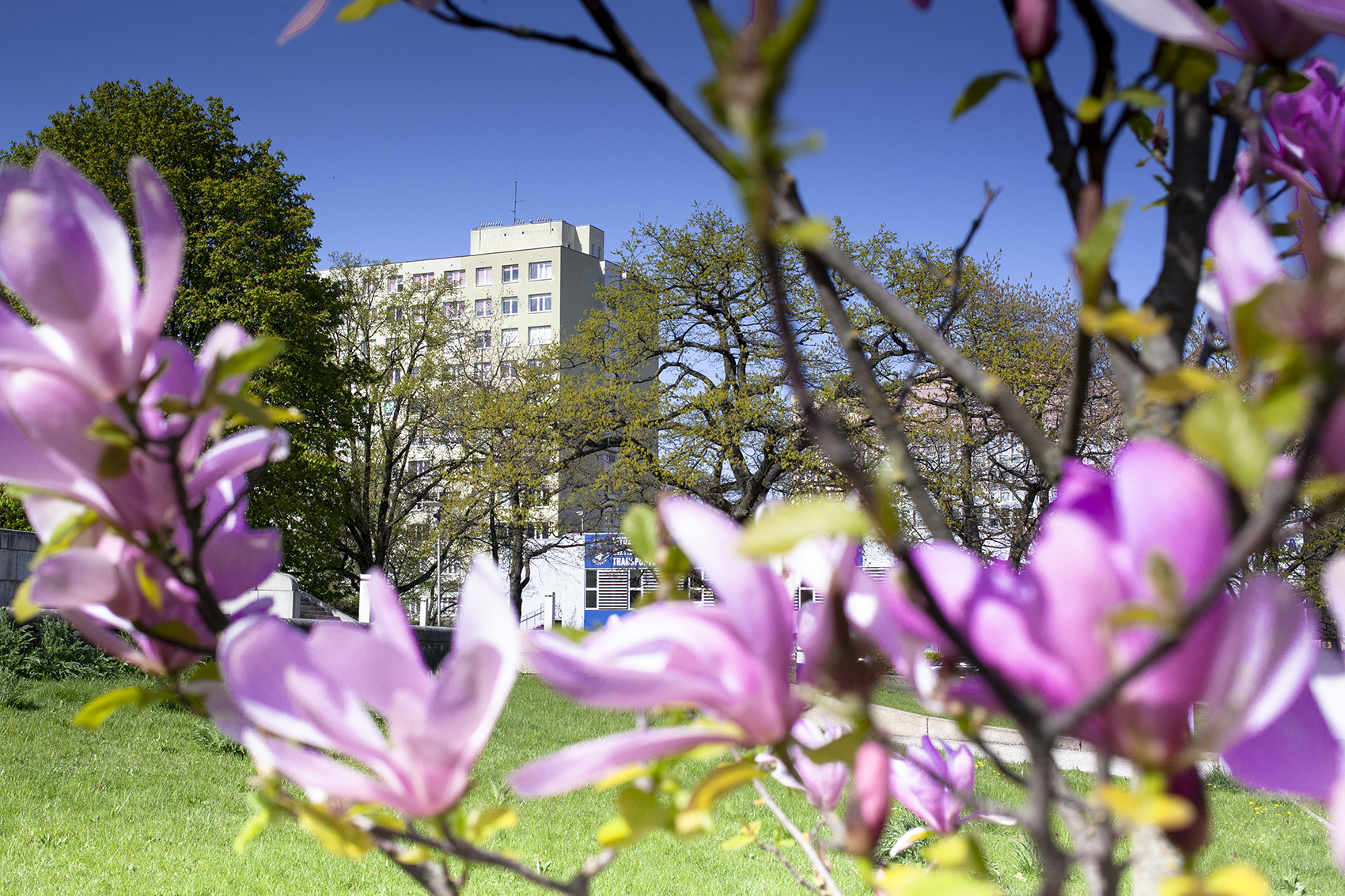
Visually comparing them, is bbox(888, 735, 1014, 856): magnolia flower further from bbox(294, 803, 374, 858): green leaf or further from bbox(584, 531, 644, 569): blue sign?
bbox(584, 531, 644, 569): blue sign

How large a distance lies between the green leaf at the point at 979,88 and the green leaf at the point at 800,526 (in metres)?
0.32

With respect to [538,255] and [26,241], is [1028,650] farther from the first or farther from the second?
[538,255]

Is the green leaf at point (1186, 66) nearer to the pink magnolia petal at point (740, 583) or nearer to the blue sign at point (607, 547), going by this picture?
the pink magnolia petal at point (740, 583)

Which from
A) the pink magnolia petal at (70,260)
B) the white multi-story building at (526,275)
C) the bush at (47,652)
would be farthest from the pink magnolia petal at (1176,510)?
the white multi-story building at (526,275)

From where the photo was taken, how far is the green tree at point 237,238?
13.4 meters

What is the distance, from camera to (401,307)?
70.2ft

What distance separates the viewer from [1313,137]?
Result: 0.74 m

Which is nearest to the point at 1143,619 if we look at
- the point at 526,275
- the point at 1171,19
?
the point at 1171,19

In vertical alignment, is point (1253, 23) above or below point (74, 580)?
above

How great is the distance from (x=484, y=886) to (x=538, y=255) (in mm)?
36761

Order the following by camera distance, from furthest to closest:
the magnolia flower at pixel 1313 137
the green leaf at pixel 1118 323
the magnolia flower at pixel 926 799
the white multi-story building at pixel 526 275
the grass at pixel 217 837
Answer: the white multi-story building at pixel 526 275
the grass at pixel 217 837
the magnolia flower at pixel 926 799
the magnolia flower at pixel 1313 137
the green leaf at pixel 1118 323

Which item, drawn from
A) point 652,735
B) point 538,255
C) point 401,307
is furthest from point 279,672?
point 538,255

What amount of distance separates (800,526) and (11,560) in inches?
422

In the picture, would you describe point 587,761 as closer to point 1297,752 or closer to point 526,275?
point 1297,752
